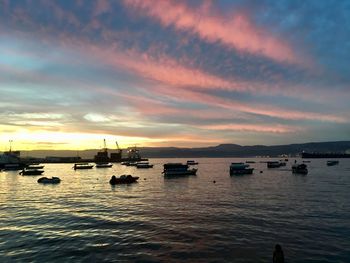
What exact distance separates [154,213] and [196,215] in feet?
23.0

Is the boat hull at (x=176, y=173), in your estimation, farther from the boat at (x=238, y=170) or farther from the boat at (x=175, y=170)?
the boat at (x=238, y=170)

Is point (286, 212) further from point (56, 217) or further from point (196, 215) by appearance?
point (56, 217)

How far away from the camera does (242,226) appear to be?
44.2 meters

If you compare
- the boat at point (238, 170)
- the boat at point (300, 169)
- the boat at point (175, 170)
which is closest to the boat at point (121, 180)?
the boat at point (175, 170)

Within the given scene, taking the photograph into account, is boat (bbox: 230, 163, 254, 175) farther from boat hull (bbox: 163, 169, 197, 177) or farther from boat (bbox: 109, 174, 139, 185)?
boat (bbox: 109, 174, 139, 185)

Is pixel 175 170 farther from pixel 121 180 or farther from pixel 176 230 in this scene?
pixel 176 230

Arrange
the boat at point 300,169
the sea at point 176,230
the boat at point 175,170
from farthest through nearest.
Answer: the boat at point 300,169, the boat at point 175,170, the sea at point 176,230

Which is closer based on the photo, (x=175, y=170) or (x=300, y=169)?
(x=175, y=170)

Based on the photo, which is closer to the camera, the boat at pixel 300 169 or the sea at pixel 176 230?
the sea at pixel 176 230

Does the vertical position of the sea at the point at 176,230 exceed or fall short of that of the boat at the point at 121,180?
it falls short

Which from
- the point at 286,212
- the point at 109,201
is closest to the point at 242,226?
the point at 286,212

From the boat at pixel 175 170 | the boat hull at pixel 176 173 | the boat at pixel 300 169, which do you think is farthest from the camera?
the boat at pixel 300 169

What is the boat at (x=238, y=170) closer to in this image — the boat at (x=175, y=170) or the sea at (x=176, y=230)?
the boat at (x=175, y=170)

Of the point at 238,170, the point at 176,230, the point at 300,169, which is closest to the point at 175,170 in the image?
the point at 238,170
